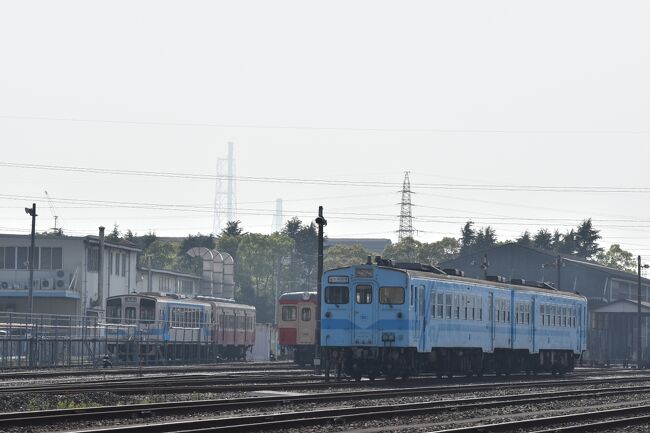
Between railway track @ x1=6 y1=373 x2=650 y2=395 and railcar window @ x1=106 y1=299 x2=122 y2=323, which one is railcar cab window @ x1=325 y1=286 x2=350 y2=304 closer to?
railway track @ x1=6 y1=373 x2=650 y2=395

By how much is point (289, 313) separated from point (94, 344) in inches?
427

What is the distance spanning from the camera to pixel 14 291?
84.4m

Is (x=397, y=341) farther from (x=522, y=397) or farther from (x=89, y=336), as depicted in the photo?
(x=89, y=336)

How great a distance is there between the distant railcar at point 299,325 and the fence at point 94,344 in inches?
247

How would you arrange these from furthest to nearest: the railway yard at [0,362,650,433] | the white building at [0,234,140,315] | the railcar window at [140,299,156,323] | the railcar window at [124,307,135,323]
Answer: the white building at [0,234,140,315], the railcar window at [124,307,135,323], the railcar window at [140,299,156,323], the railway yard at [0,362,650,433]

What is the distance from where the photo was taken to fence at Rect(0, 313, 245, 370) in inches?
2163

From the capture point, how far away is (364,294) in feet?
133

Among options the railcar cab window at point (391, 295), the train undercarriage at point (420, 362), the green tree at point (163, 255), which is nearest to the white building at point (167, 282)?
the green tree at point (163, 255)

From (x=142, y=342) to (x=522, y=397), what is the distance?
3499 centimetres

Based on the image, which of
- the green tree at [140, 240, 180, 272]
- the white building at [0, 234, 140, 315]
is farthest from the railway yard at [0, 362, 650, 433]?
the green tree at [140, 240, 180, 272]

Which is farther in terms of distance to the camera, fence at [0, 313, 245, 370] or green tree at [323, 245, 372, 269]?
green tree at [323, 245, 372, 269]

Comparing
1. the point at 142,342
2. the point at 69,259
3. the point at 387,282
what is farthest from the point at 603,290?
the point at 387,282

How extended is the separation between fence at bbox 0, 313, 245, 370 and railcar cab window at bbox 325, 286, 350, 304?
45.4ft

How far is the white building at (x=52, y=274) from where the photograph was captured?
280 ft
